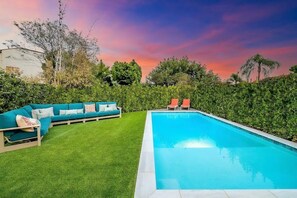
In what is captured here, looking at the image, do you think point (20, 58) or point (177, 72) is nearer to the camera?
point (20, 58)

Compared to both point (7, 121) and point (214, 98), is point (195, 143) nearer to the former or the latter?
point (7, 121)

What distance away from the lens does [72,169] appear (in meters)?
4.21

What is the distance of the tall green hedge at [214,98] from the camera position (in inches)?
270

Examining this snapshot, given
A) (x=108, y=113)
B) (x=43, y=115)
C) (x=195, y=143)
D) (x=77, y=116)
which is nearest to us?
(x=195, y=143)

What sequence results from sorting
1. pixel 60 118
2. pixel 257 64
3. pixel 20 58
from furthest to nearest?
pixel 257 64 → pixel 20 58 → pixel 60 118

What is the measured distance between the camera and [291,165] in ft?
15.8

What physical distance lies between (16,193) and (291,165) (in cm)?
562

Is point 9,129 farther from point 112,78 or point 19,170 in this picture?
point 112,78

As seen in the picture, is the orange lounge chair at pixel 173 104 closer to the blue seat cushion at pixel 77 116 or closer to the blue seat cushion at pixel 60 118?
the blue seat cushion at pixel 77 116

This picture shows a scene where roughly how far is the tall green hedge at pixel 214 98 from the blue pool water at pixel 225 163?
98 cm

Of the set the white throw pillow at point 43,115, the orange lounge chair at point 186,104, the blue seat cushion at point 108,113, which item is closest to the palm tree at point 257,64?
the orange lounge chair at point 186,104

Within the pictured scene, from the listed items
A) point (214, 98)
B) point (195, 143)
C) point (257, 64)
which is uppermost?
point (257, 64)

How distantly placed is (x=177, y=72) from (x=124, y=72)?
11.9 metres

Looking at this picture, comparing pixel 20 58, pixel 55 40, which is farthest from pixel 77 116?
pixel 20 58
